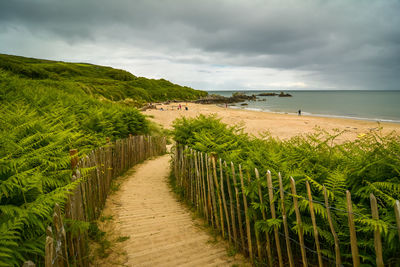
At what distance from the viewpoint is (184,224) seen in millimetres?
4855

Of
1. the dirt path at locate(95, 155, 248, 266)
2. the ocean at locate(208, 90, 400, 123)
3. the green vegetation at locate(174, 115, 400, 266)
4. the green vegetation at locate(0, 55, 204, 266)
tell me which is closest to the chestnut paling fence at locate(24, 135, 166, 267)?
the green vegetation at locate(0, 55, 204, 266)

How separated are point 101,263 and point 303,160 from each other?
3.70m

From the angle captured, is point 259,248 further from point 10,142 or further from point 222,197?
point 10,142

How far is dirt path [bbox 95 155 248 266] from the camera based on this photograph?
3.60 metres

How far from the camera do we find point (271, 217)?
325 centimetres

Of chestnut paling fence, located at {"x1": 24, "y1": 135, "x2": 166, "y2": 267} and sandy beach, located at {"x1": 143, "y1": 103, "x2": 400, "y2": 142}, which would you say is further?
sandy beach, located at {"x1": 143, "y1": 103, "x2": 400, "y2": 142}

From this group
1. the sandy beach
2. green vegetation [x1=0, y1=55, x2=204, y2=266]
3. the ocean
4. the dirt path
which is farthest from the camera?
the ocean

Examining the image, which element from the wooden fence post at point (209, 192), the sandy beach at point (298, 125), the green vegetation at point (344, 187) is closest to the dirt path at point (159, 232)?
the wooden fence post at point (209, 192)

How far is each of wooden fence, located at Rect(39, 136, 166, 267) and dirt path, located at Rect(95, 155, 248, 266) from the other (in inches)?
25.6

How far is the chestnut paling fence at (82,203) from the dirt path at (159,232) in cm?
66

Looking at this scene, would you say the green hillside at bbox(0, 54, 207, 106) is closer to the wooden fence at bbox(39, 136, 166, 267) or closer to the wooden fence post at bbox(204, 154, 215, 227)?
the wooden fence at bbox(39, 136, 166, 267)

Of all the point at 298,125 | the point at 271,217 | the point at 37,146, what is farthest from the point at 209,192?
the point at 298,125

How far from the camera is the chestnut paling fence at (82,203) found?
2283mm

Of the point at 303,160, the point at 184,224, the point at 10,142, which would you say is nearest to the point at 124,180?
the point at 184,224
